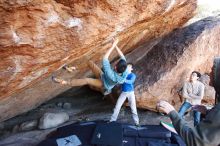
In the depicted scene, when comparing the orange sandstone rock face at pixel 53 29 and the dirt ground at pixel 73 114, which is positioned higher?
the orange sandstone rock face at pixel 53 29

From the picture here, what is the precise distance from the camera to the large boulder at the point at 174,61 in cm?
707

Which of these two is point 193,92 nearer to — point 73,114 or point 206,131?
point 73,114

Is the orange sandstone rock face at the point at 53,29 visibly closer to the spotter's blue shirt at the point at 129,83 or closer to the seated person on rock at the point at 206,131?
the spotter's blue shirt at the point at 129,83

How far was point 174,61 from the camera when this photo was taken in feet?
23.7

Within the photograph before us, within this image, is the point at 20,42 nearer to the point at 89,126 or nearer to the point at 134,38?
the point at 89,126

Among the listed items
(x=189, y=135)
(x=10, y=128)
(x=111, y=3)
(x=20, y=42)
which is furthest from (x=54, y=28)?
(x=10, y=128)

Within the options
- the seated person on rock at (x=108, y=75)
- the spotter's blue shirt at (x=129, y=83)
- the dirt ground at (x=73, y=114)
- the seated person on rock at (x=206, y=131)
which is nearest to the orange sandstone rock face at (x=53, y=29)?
the seated person on rock at (x=108, y=75)

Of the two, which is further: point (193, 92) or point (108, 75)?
point (193, 92)

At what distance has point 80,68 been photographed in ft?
22.3

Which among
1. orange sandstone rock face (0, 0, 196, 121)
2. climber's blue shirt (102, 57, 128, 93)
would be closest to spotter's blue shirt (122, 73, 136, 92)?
climber's blue shirt (102, 57, 128, 93)

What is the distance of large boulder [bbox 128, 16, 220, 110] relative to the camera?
707 cm

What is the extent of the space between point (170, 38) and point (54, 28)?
411 cm

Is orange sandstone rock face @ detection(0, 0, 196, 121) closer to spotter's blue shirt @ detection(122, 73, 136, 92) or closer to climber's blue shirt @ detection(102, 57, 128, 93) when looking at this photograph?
climber's blue shirt @ detection(102, 57, 128, 93)

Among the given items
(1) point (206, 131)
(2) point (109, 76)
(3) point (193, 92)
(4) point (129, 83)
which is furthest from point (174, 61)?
(1) point (206, 131)
